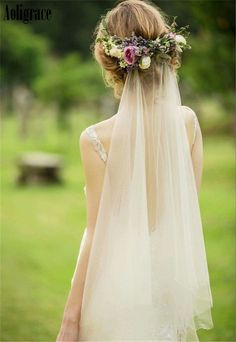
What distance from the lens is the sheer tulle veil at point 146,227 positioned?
2.68 metres

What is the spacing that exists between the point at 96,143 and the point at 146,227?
1.29 feet

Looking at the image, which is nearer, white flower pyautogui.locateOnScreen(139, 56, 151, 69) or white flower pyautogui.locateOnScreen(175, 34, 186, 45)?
white flower pyautogui.locateOnScreen(139, 56, 151, 69)

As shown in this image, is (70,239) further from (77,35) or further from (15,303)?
(77,35)

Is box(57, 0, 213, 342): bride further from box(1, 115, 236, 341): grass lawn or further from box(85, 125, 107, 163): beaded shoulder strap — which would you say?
box(1, 115, 236, 341): grass lawn

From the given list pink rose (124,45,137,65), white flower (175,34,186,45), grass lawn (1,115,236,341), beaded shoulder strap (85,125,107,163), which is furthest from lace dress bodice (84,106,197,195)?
grass lawn (1,115,236,341)

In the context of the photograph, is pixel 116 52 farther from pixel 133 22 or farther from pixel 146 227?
pixel 146 227

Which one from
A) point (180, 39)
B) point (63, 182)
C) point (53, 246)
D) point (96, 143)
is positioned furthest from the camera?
point (63, 182)

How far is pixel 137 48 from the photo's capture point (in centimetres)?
268

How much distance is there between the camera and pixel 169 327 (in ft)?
9.04

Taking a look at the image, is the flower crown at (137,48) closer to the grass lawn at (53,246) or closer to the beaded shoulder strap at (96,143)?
the beaded shoulder strap at (96,143)

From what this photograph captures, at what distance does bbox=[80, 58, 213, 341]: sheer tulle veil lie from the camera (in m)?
2.68

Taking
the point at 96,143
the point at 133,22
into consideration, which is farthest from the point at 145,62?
the point at 96,143

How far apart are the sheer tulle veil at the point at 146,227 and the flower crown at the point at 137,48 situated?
2.0 inches

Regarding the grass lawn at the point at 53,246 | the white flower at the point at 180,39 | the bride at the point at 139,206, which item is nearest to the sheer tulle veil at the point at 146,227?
the bride at the point at 139,206
